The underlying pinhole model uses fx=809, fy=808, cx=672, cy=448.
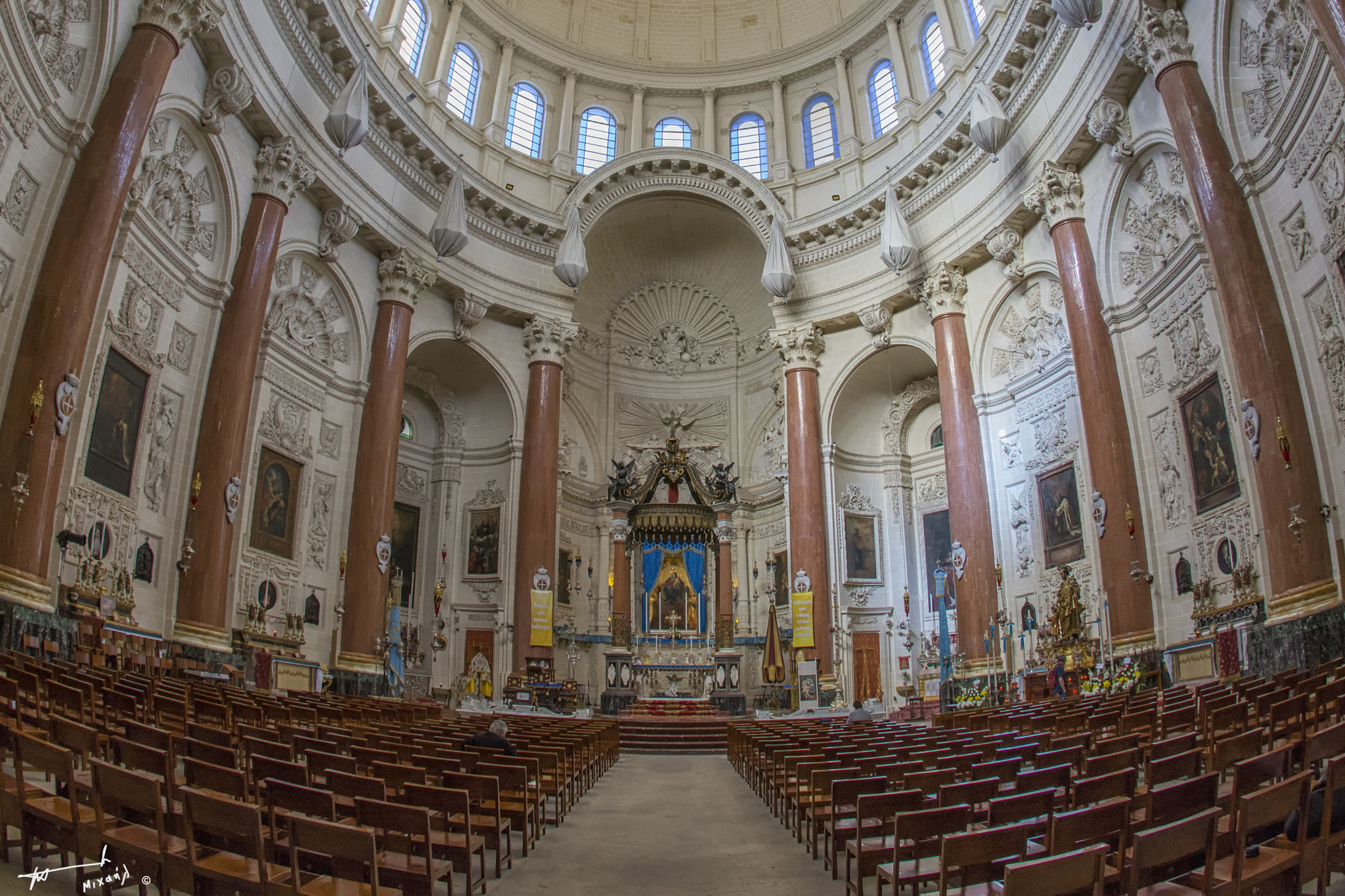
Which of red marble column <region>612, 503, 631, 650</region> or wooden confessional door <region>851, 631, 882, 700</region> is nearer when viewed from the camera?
wooden confessional door <region>851, 631, 882, 700</region>

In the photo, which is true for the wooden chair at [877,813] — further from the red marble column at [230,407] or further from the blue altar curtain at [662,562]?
the blue altar curtain at [662,562]

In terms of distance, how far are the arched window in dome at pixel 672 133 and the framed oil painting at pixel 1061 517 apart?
60.1 feet

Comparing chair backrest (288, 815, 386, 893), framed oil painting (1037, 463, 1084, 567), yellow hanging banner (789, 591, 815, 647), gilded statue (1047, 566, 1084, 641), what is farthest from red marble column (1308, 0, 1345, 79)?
yellow hanging banner (789, 591, 815, 647)

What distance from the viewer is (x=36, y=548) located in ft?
35.3

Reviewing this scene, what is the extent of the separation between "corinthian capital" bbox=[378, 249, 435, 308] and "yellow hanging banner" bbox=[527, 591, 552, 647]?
8.86 m

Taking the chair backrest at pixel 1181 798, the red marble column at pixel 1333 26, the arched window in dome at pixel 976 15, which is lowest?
the chair backrest at pixel 1181 798

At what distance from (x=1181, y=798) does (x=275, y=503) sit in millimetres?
18109

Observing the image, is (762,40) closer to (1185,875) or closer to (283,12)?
(283,12)

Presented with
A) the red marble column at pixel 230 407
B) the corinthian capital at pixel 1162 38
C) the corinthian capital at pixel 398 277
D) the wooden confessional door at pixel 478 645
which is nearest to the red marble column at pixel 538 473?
the wooden confessional door at pixel 478 645

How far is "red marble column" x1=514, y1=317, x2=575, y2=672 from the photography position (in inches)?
914

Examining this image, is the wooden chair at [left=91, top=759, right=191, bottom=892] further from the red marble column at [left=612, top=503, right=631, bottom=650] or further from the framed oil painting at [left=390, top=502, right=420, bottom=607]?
the red marble column at [left=612, top=503, right=631, bottom=650]

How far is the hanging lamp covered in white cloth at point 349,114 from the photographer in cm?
1777

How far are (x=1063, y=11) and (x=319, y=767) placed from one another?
1721 centimetres

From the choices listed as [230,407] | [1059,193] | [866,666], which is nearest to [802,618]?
[866,666]
